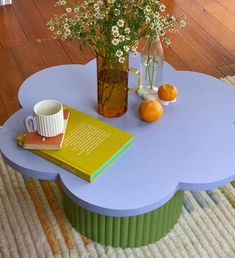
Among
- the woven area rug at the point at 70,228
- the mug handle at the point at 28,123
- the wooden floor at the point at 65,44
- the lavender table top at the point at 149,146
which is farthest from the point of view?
the wooden floor at the point at 65,44

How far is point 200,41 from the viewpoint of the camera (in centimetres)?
278

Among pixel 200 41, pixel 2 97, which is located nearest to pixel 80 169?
pixel 2 97

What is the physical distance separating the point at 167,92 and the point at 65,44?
1299 mm

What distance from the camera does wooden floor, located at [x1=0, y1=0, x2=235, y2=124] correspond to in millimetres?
2486

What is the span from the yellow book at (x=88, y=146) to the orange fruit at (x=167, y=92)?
8.6 inches

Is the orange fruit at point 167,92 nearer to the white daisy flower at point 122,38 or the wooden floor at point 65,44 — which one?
the white daisy flower at point 122,38

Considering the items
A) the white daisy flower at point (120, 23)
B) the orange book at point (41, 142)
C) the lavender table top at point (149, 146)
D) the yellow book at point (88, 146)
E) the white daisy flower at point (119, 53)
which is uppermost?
the white daisy flower at point (120, 23)

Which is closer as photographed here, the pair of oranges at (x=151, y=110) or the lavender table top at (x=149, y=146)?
the lavender table top at (x=149, y=146)

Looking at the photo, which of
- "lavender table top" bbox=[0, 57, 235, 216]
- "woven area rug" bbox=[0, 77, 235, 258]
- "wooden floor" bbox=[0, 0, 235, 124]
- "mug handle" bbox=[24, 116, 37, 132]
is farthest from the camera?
"wooden floor" bbox=[0, 0, 235, 124]

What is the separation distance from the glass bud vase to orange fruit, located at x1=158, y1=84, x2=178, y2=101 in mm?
34

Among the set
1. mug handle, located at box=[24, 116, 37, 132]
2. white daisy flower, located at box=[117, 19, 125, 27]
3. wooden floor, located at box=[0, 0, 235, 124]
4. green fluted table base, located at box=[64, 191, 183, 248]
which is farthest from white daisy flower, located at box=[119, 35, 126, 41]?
wooden floor, located at box=[0, 0, 235, 124]

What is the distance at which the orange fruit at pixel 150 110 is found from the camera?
148 cm

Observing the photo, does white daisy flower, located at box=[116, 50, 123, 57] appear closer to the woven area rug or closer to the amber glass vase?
the amber glass vase

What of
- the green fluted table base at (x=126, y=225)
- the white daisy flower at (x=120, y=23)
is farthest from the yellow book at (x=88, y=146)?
the white daisy flower at (x=120, y=23)
